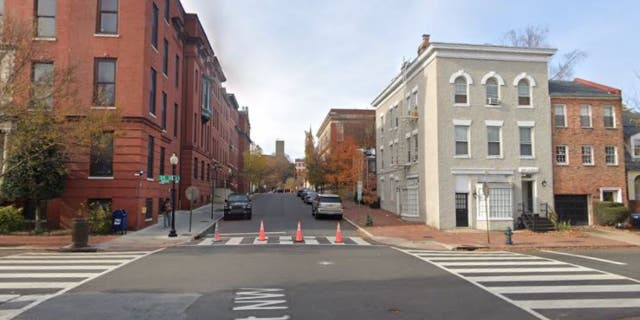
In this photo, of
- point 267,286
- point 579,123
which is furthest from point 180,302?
point 579,123

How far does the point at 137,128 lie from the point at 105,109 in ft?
6.55

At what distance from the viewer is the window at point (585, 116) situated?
101 ft

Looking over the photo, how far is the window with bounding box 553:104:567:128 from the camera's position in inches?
1206

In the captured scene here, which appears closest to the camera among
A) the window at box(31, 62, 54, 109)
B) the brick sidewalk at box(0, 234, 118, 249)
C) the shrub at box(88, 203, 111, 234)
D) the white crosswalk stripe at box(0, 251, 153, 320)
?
the white crosswalk stripe at box(0, 251, 153, 320)

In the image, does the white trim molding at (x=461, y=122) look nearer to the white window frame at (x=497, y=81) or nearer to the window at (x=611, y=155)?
the white window frame at (x=497, y=81)

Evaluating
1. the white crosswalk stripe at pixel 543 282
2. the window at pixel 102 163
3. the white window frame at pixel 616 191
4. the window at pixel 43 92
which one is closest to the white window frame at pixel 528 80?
the white window frame at pixel 616 191

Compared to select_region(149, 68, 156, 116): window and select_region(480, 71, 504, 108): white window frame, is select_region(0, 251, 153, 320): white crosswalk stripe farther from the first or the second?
select_region(480, 71, 504, 108): white window frame

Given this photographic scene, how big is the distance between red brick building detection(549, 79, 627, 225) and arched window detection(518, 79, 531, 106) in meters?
1.86

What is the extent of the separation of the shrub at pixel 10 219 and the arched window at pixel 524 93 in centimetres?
2789

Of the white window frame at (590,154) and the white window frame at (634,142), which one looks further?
the white window frame at (634,142)

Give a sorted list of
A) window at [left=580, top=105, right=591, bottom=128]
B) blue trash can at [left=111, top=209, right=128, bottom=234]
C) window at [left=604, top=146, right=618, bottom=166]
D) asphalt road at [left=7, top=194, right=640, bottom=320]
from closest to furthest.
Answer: asphalt road at [left=7, top=194, right=640, bottom=320] → blue trash can at [left=111, top=209, right=128, bottom=234] → window at [left=580, top=105, right=591, bottom=128] → window at [left=604, top=146, right=618, bottom=166]

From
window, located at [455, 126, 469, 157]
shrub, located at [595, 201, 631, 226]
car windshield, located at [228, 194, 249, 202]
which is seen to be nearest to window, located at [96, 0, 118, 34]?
car windshield, located at [228, 194, 249, 202]

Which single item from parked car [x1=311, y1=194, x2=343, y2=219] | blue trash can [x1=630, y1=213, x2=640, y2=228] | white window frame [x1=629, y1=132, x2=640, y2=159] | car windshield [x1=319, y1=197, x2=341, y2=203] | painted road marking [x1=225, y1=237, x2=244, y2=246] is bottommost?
painted road marking [x1=225, y1=237, x2=244, y2=246]

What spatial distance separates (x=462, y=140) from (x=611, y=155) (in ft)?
32.9
